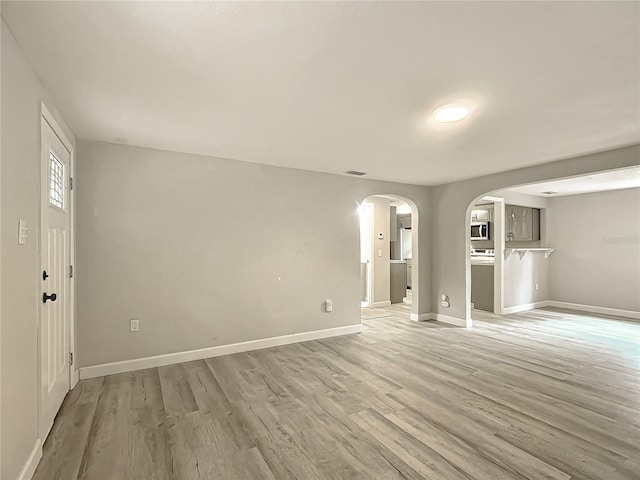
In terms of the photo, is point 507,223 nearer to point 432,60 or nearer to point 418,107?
Answer: point 418,107

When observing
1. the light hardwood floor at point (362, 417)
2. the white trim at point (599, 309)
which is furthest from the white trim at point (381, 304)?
the white trim at point (599, 309)

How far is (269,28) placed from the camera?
5.31 feet

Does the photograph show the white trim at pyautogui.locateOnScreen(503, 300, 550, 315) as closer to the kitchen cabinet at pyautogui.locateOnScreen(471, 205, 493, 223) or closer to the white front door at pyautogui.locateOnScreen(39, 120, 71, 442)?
the kitchen cabinet at pyautogui.locateOnScreen(471, 205, 493, 223)

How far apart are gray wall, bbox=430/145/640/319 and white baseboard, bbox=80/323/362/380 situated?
6.12 feet

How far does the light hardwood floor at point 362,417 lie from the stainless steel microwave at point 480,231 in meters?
3.31

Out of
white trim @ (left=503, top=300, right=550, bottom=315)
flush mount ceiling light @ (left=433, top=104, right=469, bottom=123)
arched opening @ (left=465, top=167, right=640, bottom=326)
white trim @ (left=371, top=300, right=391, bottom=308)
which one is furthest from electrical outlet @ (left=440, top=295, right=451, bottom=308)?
flush mount ceiling light @ (left=433, top=104, right=469, bottom=123)

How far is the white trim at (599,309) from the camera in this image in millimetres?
6070

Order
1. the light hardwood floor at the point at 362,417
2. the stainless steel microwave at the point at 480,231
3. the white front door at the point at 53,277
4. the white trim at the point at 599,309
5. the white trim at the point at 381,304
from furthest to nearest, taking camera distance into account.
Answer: the stainless steel microwave at the point at 480,231, the white trim at the point at 381,304, the white trim at the point at 599,309, the white front door at the point at 53,277, the light hardwood floor at the point at 362,417

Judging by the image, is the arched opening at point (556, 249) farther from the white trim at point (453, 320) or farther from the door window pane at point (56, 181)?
the door window pane at point (56, 181)

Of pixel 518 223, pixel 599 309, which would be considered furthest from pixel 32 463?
pixel 599 309

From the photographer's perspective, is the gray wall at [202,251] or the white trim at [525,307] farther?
the white trim at [525,307]

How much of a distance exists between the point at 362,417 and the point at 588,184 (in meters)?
6.11

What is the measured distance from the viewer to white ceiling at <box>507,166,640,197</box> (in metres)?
4.99

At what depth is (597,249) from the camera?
6562mm
